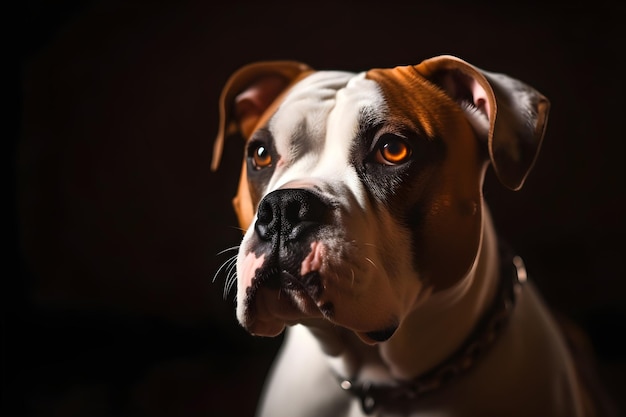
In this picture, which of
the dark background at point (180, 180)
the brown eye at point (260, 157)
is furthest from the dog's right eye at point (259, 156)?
the dark background at point (180, 180)

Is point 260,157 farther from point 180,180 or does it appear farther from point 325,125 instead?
point 180,180

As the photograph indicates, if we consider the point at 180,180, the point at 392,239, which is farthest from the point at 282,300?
the point at 180,180

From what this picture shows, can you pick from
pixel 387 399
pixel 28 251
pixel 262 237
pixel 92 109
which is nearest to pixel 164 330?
pixel 28 251

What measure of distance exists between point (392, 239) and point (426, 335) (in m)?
0.15

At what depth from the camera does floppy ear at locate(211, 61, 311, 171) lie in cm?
79

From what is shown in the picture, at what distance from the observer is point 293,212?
625mm

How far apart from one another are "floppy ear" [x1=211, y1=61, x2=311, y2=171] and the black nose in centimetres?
20

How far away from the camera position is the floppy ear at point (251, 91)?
0.79 metres

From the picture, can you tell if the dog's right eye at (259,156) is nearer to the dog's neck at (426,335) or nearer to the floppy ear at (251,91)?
the floppy ear at (251,91)

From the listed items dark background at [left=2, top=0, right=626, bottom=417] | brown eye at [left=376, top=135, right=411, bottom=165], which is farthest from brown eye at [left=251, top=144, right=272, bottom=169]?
dark background at [left=2, top=0, right=626, bottom=417]

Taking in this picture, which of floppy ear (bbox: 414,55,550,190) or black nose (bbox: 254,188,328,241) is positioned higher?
floppy ear (bbox: 414,55,550,190)

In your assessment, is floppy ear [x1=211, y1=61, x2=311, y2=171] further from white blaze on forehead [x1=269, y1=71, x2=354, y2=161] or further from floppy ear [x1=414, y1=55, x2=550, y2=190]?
floppy ear [x1=414, y1=55, x2=550, y2=190]

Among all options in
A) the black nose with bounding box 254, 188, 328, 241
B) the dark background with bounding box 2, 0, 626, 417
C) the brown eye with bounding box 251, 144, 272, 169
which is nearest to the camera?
the black nose with bounding box 254, 188, 328, 241

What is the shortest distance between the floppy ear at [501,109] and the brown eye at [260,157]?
18 centimetres
